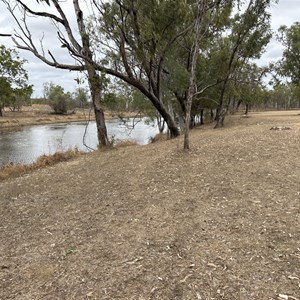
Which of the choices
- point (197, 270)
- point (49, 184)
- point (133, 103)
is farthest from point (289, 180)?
point (133, 103)

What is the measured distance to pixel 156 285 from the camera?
119 inches

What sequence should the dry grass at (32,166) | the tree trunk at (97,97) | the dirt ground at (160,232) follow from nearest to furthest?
the dirt ground at (160,232) → the dry grass at (32,166) → the tree trunk at (97,97)

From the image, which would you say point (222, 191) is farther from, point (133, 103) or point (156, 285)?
point (133, 103)

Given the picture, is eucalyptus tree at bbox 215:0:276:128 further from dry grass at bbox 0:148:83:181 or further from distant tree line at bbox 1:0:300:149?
dry grass at bbox 0:148:83:181

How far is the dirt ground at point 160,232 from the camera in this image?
306 centimetres

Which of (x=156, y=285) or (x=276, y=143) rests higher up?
(x=276, y=143)

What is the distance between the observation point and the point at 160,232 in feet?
13.4

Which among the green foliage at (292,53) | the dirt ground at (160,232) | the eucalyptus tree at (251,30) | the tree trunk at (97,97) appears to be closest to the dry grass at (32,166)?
the tree trunk at (97,97)

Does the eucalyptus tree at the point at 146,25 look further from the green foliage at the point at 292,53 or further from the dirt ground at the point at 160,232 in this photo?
A: the green foliage at the point at 292,53

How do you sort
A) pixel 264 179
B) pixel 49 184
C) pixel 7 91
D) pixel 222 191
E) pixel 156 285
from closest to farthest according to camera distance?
pixel 156 285, pixel 222 191, pixel 264 179, pixel 49 184, pixel 7 91

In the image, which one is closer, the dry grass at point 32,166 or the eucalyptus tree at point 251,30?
the dry grass at point 32,166

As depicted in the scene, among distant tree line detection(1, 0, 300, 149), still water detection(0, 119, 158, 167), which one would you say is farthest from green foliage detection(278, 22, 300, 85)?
still water detection(0, 119, 158, 167)

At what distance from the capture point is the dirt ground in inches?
120

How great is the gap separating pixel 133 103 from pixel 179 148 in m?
10.5
